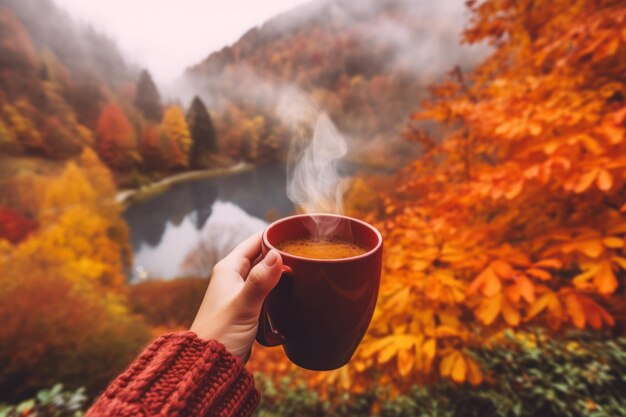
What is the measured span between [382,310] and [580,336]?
102 centimetres

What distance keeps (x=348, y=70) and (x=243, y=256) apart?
279cm

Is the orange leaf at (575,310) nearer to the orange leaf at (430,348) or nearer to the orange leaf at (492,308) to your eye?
the orange leaf at (492,308)

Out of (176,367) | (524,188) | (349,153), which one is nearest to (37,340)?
(176,367)

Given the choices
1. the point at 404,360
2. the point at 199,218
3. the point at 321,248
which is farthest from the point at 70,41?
the point at 404,360

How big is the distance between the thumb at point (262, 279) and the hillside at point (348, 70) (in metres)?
2.51

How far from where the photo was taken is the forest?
136cm

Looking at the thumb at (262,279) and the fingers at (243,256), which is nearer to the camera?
the thumb at (262,279)

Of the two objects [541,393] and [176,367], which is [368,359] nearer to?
[541,393]

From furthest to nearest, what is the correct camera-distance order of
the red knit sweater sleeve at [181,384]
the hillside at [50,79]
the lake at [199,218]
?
the lake at [199,218] < the hillside at [50,79] < the red knit sweater sleeve at [181,384]

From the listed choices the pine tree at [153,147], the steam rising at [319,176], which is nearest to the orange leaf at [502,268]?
the steam rising at [319,176]

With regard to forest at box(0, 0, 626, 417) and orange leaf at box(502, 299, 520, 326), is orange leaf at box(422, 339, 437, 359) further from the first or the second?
orange leaf at box(502, 299, 520, 326)

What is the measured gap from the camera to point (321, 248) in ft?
2.27

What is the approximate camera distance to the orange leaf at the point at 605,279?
1.14 meters

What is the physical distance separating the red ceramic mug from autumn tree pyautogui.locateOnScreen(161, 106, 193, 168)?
7.57 feet
